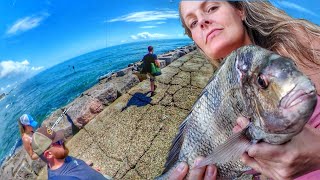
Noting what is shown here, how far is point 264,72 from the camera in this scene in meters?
0.58

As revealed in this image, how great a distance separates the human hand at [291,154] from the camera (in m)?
0.62

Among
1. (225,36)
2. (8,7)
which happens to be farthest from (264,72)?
(8,7)

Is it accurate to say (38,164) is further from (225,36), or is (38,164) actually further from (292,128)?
(292,128)

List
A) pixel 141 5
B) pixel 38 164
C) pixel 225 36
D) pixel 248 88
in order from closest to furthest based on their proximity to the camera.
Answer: pixel 248 88 < pixel 225 36 < pixel 141 5 < pixel 38 164

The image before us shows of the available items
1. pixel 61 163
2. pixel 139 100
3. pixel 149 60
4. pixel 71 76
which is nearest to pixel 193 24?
pixel 149 60

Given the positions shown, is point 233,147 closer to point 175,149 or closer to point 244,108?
point 244,108

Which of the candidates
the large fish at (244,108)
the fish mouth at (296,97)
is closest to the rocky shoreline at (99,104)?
the large fish at (244,108)

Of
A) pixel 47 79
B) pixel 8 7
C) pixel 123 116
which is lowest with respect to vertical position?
pixel 123 116

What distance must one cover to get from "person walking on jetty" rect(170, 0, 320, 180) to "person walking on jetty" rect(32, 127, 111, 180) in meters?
0.30

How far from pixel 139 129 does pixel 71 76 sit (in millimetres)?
257

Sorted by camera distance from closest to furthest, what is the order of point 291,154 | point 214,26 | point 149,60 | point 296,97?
point 296,97 → point 291,154 → point 214,26 → point 149,60

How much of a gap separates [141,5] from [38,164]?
559 millimetres

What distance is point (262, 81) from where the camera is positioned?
578 millimetres

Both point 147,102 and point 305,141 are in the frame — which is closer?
point 305,141
